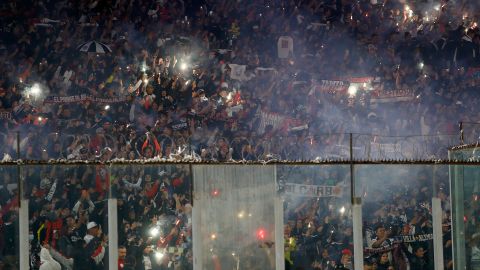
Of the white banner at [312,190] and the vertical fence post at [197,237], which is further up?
the white banner at [312,190]

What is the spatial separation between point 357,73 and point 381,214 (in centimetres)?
929

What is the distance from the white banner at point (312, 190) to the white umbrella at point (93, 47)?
8.06 metres

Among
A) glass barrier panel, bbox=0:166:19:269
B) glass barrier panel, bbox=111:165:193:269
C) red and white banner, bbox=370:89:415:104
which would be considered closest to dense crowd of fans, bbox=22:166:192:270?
glass barrier panel, bbox=111:165:193:269

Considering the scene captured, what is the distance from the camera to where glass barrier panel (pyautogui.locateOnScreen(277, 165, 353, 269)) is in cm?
915

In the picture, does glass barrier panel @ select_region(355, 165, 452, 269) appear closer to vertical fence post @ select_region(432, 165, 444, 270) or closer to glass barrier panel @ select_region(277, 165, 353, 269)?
glass barrier panel @ select_region(277, 165, 353, 269)

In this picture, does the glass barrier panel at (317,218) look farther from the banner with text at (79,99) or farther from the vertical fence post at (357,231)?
the banner with text at (79,99)

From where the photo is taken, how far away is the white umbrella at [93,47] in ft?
49.8

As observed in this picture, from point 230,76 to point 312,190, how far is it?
7.79 meters

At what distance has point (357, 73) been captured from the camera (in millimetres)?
18531

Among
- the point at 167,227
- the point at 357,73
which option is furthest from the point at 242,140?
the point at 357,73

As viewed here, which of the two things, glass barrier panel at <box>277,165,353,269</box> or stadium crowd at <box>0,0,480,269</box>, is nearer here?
glass barrier panel at <box>277,165,353,269</box>

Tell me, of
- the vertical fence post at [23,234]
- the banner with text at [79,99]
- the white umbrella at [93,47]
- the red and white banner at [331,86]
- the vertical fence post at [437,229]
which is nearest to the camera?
the vertical fence post at [23,234]

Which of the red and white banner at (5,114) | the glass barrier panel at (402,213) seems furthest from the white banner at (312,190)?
the red and white banner at (5,114)

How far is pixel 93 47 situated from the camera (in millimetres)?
15242
